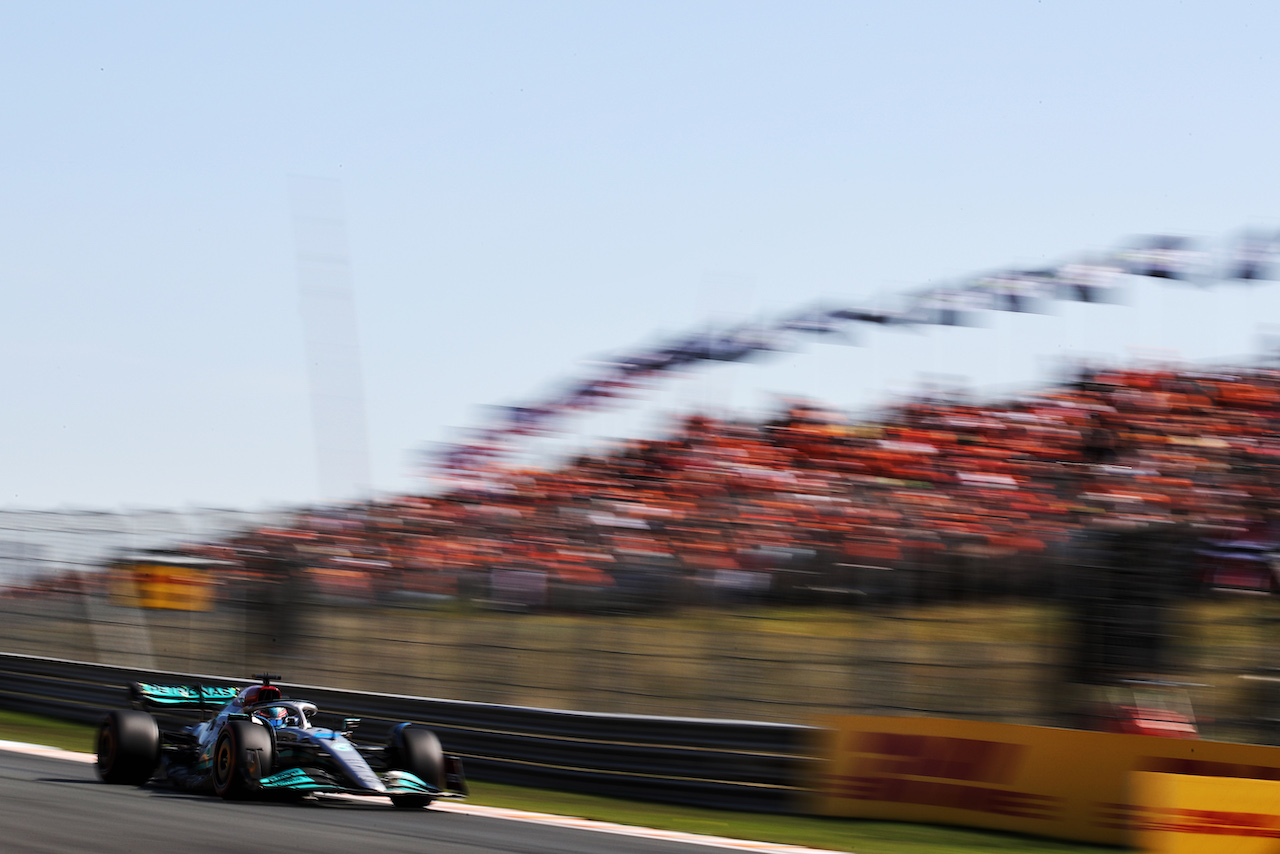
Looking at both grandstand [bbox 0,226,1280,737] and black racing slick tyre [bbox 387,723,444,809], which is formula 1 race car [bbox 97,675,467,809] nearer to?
black racing slick tyre [bbox 387,723,444,809]

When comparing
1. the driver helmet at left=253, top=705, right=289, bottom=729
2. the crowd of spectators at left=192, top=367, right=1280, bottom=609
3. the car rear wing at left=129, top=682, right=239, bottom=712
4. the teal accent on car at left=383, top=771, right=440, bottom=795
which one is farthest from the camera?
the crowd of spectators at left=192, top=367, right=1280, bottom=609

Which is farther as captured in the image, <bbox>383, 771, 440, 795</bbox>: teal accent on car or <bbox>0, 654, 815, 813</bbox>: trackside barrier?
<bbox>0, 654, 815, 813</bbox>: trackside barrier

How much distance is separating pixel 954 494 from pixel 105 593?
9.37 metres

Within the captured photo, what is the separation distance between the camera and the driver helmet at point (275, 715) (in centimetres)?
913

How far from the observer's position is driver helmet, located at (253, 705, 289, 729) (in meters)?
9.13

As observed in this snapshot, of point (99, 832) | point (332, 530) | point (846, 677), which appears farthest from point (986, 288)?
point (99, 832)

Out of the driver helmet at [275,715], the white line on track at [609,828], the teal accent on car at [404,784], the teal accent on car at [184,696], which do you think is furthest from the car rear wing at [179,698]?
the teal accent on car at [404,784]

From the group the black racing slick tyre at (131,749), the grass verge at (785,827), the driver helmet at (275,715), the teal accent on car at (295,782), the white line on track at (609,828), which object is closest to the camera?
the white line on track at (609,828)

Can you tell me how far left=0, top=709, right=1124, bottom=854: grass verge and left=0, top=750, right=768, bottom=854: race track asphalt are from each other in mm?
935

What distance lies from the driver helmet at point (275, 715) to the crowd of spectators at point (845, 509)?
10.4 feet

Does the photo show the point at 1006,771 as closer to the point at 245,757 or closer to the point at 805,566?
the point at 805,566

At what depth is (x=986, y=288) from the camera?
827 inches

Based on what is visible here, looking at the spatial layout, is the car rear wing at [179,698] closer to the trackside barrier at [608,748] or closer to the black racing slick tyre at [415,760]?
the black racing slick tyre at [415,760]

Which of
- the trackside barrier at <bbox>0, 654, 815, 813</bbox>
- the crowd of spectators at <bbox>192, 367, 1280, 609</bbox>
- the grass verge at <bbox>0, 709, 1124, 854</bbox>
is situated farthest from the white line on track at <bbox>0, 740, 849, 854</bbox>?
the crowd of spectators at <bbox>192, 367, 1280, 609</bbox>
